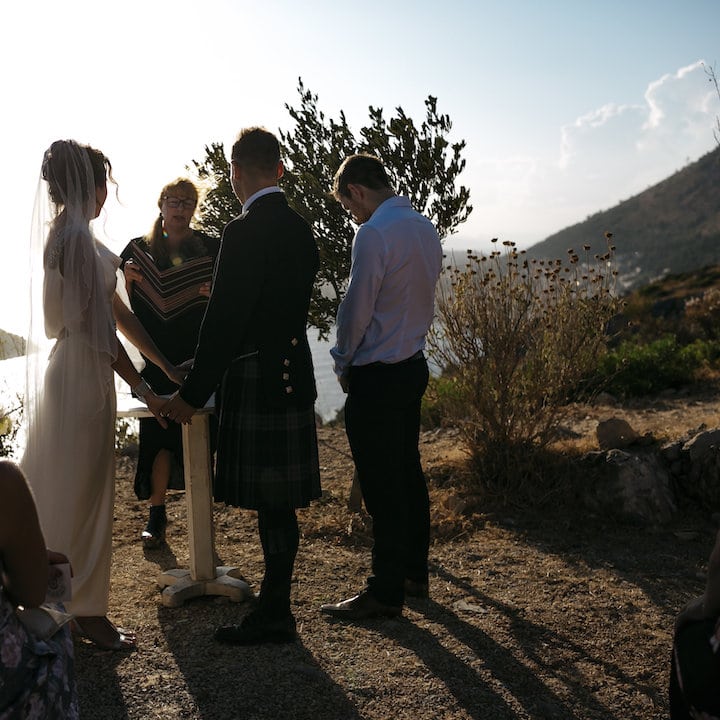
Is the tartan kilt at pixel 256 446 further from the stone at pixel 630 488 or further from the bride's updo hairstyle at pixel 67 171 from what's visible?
the stone at pixel 630 488

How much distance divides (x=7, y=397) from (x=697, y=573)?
5426 millimetres

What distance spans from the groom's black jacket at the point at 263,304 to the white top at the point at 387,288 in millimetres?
324

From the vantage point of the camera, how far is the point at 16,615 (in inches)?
85.2

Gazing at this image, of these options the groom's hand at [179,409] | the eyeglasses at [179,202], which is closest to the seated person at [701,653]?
the groom's hand at [179,409]

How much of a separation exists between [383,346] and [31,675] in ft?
7.18

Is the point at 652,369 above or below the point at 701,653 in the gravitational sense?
above

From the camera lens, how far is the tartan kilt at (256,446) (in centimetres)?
361

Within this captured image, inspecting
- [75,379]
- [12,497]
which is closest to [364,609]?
[75,379]

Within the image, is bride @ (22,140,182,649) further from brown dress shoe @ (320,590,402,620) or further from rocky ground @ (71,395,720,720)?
brown dress shoe @ (320,590,402,620)

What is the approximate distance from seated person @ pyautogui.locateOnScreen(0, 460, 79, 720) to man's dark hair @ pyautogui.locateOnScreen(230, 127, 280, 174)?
186 cm

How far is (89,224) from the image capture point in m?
3.65

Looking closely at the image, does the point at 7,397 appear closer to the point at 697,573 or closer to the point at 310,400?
the point at 310,400

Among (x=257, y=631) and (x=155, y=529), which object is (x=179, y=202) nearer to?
(x=155, y=529)

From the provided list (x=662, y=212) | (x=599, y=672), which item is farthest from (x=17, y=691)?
(x=662, y=212)
